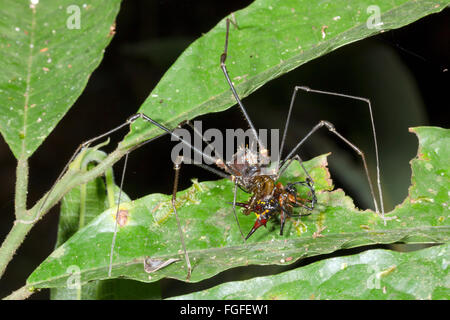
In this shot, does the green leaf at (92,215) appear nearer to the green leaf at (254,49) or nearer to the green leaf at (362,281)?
the green leaf at (254,49)

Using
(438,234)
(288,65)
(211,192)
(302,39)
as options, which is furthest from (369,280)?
(302,39)

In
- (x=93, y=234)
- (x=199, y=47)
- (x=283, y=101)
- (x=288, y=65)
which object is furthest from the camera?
(x=283, y=101)

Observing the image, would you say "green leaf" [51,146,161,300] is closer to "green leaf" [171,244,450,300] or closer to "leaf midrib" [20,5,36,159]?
"leaf midrib" [20,5,36,159]

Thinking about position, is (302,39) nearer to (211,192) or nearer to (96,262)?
(211,192)

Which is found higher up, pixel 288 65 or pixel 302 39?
pixel 302 39

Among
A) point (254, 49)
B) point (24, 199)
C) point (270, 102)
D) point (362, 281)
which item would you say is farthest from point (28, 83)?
point (270, 102)
